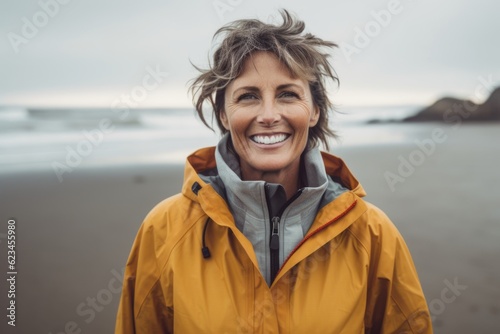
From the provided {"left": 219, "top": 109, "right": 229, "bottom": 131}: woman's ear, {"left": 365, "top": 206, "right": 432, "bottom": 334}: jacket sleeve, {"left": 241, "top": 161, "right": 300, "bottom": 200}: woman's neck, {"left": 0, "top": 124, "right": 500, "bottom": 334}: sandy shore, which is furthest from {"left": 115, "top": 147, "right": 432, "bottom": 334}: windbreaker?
{"left": 0, "top": 124, "right": 500, "bottom": 334}: sandy shore

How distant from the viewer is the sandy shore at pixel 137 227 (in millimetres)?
4289

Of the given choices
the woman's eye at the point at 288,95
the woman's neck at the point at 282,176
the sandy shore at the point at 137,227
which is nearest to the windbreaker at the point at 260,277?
the woman's neck at the point at 282,176

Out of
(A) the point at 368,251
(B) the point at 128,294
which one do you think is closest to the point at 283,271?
(A) the point at 368,251

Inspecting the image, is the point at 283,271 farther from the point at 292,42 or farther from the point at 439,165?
the point at 439,165

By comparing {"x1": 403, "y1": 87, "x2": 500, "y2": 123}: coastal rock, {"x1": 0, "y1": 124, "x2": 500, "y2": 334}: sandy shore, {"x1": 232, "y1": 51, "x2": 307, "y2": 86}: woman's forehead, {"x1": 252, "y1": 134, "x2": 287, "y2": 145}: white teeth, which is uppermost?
{"x1": 403, "y1": 87, "x2": 500, "y2": 123}: coastal rock

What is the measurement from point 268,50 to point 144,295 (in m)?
1.45

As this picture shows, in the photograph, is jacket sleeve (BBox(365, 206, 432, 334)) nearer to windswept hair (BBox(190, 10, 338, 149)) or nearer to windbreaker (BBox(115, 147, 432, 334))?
windbreaker (BBox(115, 147, 432, 334))

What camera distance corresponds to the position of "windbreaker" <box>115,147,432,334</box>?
6.71 feet

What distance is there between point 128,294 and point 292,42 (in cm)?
163

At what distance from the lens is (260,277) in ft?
6.70

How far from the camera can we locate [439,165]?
342 inches

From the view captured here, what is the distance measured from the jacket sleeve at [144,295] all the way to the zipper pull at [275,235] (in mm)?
608

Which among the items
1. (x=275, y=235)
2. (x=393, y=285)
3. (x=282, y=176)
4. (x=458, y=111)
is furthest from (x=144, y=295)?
(x=458, y=111)

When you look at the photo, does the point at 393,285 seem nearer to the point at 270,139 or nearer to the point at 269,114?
the point at 270,139
